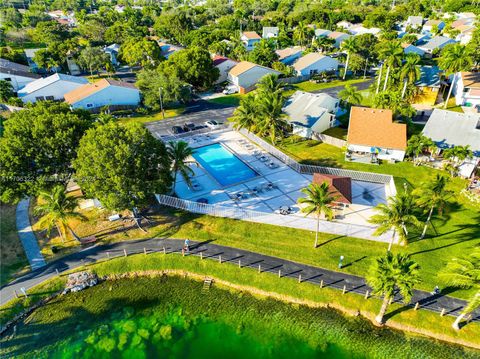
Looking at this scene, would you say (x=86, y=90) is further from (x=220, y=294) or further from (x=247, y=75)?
(x=220, y=294)

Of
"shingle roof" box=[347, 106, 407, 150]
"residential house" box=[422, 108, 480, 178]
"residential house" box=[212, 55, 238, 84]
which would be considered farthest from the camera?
"residential house" box=[212, 55, 238, 84]

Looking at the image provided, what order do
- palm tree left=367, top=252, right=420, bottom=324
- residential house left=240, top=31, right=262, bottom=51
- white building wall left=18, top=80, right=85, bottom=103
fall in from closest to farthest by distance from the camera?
palm tree left=367, top=252, right=420, bottom=324 < white building wall left=18, top=80, right=85, bottom=103 < residential house left=240, top=31, right=262, bottom=51

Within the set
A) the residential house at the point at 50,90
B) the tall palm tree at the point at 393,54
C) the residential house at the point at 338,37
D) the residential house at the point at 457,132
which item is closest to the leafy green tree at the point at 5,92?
the residential house at the point at 50,90

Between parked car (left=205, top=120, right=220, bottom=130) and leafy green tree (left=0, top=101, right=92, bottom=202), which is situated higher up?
leafy green tree (left=0, top=101, right=92, bottom=202)

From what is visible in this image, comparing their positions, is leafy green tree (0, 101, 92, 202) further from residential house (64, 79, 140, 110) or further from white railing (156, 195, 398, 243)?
residential house (64, 79, 140, 110)

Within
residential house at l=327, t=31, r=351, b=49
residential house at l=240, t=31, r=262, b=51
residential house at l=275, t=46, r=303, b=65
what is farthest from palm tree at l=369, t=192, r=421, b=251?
residential house at l=240, t=31, r=262, b=51

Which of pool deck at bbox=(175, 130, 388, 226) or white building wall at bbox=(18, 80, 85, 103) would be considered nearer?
pool deck at bbox=(175, 130, 388, 226)
